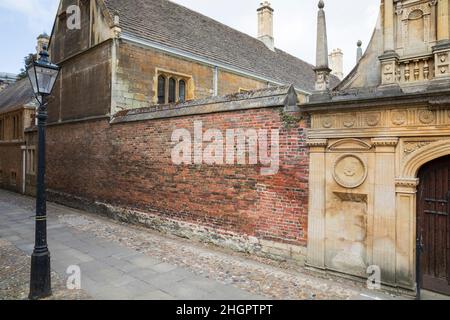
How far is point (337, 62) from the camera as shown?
32.4 metres

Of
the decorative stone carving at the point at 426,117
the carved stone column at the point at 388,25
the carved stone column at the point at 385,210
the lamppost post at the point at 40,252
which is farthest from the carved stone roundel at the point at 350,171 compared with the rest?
the lamppost post at the point at 40,252

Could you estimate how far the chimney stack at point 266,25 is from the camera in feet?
79.3

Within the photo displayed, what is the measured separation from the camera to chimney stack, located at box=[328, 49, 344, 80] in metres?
32.1

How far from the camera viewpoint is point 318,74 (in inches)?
262

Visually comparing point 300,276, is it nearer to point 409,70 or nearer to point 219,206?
point 219,206

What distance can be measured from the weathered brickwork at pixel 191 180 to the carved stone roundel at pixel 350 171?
71cm

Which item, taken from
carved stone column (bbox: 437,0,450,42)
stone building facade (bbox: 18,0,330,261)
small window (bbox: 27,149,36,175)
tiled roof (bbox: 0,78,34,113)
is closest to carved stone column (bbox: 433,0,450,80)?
carved stone column (bbox: 437,0,450,42)

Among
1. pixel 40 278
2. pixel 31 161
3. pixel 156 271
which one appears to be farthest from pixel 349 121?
pixel 31 161

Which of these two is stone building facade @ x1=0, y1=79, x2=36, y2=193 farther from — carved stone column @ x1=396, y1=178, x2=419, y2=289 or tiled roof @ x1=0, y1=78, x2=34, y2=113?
carved stone column @ x1=396, y1=178, x2=419, y2=289

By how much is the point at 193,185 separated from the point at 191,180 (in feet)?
0.55

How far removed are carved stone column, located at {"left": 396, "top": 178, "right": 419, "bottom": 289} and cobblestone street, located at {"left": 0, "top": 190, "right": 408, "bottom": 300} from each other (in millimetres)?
495

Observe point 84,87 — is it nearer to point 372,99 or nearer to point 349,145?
point 349,145

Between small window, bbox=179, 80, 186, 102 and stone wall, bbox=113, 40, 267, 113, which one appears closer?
stone wall, bbox=113, 40, 267, 113

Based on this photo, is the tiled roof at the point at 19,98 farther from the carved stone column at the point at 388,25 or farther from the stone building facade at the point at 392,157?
the carved stone column at the point at 388,25
